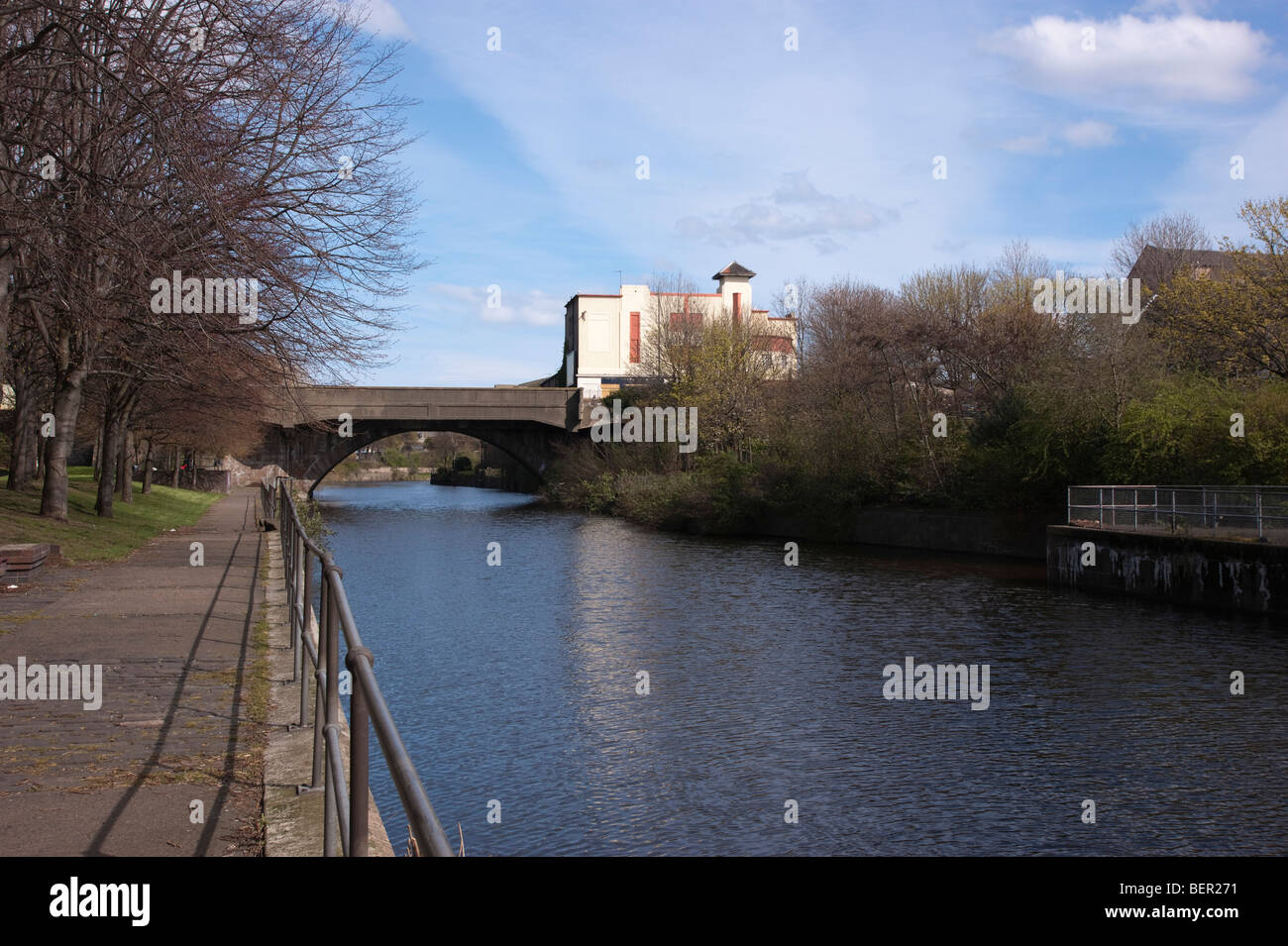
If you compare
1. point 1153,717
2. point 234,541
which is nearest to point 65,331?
point 234,541

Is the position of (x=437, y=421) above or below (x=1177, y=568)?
above

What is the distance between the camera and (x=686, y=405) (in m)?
48.1

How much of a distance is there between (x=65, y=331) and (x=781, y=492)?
24762mm

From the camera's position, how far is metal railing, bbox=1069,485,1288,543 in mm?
20688

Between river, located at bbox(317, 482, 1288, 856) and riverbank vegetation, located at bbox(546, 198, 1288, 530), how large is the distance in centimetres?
580

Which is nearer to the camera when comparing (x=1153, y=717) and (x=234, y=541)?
(x=1153, y=717)

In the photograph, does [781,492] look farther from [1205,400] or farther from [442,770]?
[442,770]

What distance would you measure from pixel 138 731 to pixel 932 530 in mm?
30052

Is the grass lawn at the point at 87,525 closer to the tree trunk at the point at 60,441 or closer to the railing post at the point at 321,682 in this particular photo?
the tree trunk at the point at 60,441

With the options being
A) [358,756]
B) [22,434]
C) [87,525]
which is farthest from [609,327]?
[358,756]

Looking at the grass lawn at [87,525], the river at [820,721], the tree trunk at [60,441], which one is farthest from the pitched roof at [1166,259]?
the tree trunk at [60,441]

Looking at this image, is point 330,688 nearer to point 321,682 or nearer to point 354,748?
point 321,682

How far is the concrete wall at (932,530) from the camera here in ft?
103

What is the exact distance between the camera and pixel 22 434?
29703 mm
